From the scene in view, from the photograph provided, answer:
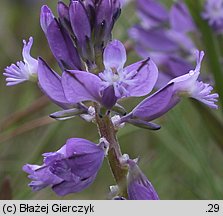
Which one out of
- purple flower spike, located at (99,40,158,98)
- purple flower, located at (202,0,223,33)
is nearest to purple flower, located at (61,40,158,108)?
Result: purple flower spike, located at (99,40,158,98)

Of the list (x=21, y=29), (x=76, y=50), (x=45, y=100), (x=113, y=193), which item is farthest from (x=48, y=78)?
(x=21, y=29)

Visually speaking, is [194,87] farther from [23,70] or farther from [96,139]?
[96,139]

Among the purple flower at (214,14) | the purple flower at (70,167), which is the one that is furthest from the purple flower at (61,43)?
the purple flower at (214,14)

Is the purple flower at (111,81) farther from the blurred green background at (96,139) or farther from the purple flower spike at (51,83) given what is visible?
the blurred green background at (96,139)

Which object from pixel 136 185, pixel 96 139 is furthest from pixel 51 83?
pixel 96 139

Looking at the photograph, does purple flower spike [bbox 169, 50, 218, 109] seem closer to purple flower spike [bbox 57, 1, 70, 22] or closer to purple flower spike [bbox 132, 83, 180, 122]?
purple flower spike [bbox 132, 83, 180, 122]

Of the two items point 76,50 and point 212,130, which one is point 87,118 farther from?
point 212,130

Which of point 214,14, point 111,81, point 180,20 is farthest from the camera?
point 180,20
